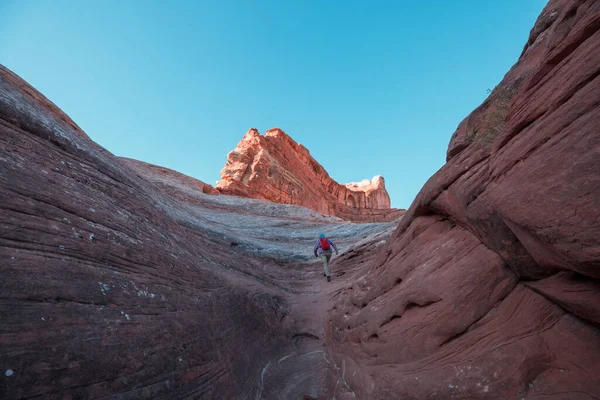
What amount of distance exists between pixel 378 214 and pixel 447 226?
211ft

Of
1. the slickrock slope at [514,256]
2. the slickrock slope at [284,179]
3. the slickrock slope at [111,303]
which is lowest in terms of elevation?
the slickrock slope at [111,303]

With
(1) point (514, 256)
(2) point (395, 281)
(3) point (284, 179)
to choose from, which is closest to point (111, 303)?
(2) point (395, 281)

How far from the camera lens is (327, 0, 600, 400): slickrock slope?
3.11 meters

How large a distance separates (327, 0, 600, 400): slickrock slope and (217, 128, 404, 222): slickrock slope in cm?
3661

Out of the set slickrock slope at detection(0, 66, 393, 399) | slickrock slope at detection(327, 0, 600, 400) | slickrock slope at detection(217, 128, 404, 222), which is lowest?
slickrock slope at detection(0, 66, 393, 399)

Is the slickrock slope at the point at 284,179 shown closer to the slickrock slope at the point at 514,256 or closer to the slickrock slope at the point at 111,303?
the slickrock slope at the point at 111,303

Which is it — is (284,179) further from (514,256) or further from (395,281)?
(514,256)

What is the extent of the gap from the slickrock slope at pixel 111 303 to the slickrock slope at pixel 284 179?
3245 centimetres

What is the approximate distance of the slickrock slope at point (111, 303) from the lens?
3.75 m

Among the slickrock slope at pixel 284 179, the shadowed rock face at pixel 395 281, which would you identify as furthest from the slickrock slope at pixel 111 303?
the slickrock slope at pixel 284 179

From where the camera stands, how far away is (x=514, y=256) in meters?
4.07

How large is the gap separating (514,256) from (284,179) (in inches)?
1864

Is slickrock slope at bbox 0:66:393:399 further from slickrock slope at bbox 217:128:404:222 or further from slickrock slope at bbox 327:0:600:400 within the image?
slickrock slope at bbox 217:128:404:222

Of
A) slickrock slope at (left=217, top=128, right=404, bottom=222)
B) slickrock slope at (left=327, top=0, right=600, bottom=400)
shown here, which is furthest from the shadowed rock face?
slickrock slope at (left=217, top=128, right=404, bottom=222)
